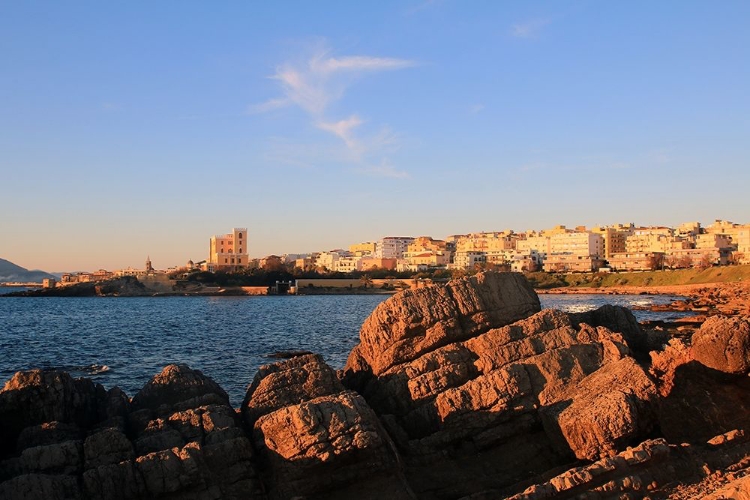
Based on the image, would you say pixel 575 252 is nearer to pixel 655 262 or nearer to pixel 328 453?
pixel 655 262

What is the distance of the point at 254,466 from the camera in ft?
36.8

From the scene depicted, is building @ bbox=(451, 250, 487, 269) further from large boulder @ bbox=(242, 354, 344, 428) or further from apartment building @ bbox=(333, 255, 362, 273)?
large boulder @ bbox=(242, 354, 344, 428)

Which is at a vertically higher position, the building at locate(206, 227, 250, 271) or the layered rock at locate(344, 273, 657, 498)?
the building at locate(206, 227, 250, 271)

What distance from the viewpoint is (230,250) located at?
158m

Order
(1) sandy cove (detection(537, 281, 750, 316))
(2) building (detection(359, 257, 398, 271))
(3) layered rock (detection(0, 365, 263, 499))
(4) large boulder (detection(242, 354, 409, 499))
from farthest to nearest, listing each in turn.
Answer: (2) building (detection(359, 257, 398, 271)) < (1) sandy cove (detection(537, 281, 750, 316)) < (4) large boulder (detection(242, 354, 409, 499)) < (3) layered rock (detection(0, 365, 263, 499))

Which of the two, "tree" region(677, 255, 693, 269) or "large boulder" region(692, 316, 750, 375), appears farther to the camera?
"tree" region(677, 255, 693, 269)

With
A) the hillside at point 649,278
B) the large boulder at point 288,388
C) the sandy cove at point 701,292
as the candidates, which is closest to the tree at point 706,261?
the hillside at point 649,278

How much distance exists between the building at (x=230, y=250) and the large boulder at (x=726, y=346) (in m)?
144

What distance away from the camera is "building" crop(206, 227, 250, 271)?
155125 millimetres

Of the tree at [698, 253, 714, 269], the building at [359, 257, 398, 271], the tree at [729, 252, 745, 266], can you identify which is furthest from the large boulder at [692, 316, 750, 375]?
the building at [359, 257, 398, 271]

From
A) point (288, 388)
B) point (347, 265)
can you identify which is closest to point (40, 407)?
point (288, 388)

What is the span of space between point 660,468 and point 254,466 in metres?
6.42

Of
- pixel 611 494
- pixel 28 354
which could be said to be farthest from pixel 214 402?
pixel 28 354

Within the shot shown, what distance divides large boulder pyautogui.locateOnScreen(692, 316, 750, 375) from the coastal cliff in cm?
3
